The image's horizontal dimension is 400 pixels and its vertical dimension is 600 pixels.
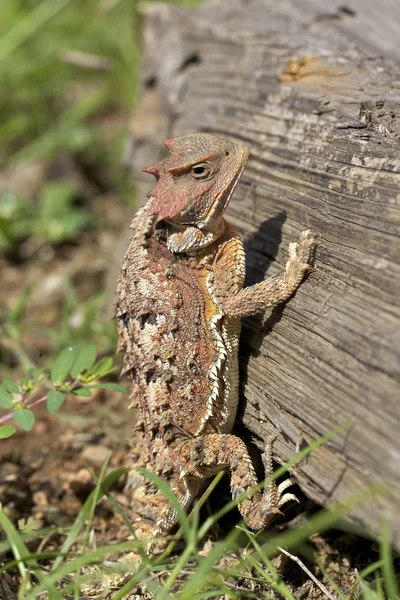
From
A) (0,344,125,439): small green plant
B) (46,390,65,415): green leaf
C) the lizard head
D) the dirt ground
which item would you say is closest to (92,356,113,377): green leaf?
(0,344,125,439): small green plant

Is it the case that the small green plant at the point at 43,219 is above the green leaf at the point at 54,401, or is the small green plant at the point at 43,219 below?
below

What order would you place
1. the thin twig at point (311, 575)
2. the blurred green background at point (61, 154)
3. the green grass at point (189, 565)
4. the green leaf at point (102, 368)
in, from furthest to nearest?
1. the blurred green background at point (61, 154)
2. the green leaf at point (102, 368)
3. the thin twig at point (311, 575)
4. the green grass at point (189, 565)

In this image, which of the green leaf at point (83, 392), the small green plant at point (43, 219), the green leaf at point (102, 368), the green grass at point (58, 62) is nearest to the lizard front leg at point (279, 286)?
the green leaf at point (102, 368)

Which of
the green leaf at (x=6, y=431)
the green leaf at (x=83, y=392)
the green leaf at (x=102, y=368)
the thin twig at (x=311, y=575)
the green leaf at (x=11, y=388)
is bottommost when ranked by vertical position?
the green leaf at (x=11, y=388)

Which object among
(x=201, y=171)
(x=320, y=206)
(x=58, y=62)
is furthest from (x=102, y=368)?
(x=58, y=62)

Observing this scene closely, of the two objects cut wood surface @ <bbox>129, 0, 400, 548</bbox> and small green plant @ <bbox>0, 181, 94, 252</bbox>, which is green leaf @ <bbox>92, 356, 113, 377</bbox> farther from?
small green plant @ <bbox>0, 181, 94, 252</bbox>

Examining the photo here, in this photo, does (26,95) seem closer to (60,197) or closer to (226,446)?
(60,197)

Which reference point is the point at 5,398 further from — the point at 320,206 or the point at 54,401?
the point at 320,206

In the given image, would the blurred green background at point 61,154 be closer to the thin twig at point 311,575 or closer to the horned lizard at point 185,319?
the horned lizard at point 185,319
